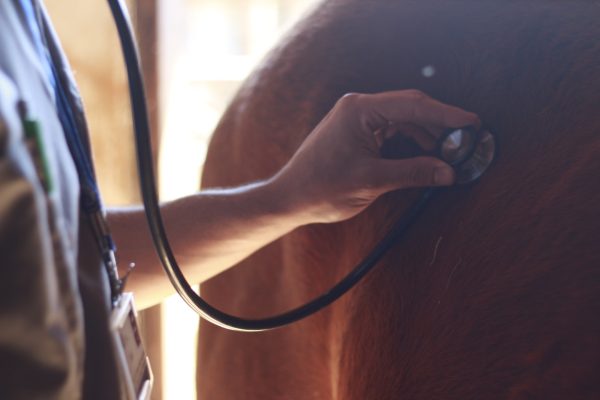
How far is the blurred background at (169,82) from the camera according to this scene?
1263 millimetres

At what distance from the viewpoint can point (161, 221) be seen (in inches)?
20.1

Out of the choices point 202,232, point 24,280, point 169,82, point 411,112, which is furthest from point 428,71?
point 169,82

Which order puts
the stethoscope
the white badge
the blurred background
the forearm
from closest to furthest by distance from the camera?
the white badge, the stethoscope, the forearm, the blurred background

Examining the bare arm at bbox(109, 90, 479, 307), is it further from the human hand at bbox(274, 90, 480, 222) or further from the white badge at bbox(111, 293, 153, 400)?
the white badge at bbox(111, 293, 153, 400)

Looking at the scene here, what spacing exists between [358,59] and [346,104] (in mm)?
109

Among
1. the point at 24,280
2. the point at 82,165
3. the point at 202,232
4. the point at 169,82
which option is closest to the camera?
the point at 24,280

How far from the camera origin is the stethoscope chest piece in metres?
0.56

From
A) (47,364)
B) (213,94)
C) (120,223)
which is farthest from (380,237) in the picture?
(213,94)

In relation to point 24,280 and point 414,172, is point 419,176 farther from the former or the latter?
point 24,280

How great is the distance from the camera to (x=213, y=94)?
1.52 metres

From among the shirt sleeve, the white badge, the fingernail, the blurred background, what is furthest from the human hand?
the blurred background

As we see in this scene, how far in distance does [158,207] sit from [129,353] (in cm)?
10

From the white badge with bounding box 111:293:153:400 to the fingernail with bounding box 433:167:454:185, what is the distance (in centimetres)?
26

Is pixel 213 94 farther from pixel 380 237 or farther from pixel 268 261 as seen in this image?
pixel 380 237
